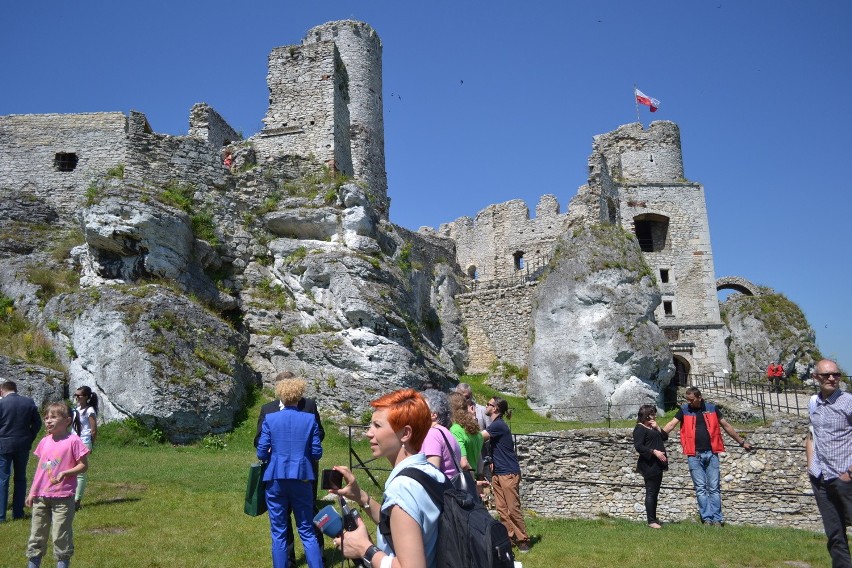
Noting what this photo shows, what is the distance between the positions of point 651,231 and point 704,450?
25.7 m

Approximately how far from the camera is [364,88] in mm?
33594

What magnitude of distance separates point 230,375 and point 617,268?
564 inches

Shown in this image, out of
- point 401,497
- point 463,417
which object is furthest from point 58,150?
point 401,497

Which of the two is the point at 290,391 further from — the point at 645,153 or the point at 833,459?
the point at 645,153

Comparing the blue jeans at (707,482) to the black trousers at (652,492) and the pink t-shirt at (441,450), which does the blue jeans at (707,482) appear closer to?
the black trousers at (652,492)

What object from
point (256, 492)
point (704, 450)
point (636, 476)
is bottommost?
point (636, 476)

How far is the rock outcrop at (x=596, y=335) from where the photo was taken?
21.6 meters

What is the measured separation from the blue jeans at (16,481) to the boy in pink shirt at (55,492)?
2.67 m

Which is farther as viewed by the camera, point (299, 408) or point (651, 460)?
point (651, 460)

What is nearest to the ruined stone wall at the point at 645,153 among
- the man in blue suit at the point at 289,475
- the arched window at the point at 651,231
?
the arched window at the point at 651,231

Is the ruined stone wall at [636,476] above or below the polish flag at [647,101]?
below

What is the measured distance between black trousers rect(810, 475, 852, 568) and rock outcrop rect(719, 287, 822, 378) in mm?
26218

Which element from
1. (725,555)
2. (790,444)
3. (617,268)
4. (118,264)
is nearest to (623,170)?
(617,268)

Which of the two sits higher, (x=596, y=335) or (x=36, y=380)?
(x=596, y=335)
